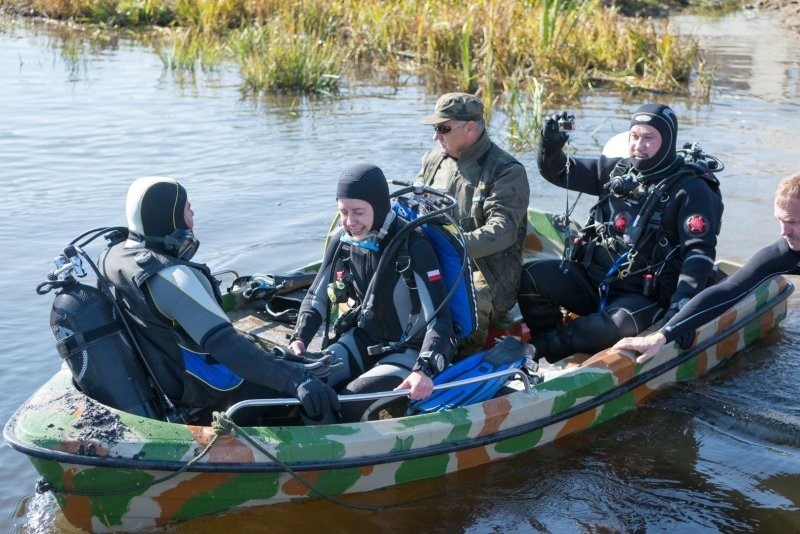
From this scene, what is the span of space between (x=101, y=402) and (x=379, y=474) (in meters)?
1.32

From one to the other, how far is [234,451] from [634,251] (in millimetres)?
2749

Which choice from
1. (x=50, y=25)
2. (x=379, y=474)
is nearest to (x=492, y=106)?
(x=379, y=474)

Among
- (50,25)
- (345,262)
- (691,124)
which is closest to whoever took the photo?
(345,262)

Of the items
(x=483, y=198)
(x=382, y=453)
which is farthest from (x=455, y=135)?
(x=382, y=453)

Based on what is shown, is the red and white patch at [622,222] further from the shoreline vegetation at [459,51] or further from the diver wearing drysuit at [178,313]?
the shoreline vegetation at [459,51]

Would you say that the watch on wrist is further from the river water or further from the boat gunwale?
the river water

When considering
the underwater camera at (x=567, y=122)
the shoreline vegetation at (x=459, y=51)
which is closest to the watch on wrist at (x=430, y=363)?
the underwater camera at (x=567, y=122)

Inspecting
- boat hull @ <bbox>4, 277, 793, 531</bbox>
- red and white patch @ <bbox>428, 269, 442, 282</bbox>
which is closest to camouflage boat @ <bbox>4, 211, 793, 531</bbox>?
boat hull @ <bbox>4, 277, 793, 531</bbox>

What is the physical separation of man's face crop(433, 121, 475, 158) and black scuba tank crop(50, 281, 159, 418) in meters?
2.29

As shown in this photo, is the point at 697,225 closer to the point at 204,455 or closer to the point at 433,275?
the point at 433,275

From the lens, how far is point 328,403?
428cm

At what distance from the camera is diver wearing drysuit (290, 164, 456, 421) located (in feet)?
15.3

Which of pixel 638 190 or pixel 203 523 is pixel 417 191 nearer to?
pixel 638 190

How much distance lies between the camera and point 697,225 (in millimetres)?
5535
